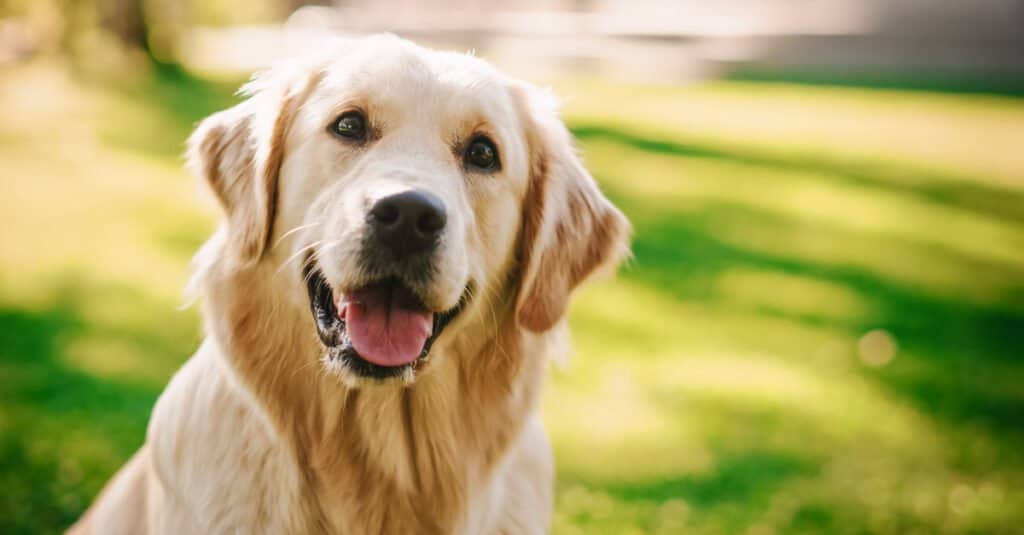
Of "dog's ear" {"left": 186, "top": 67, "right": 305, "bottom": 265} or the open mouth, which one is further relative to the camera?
"dog's ear" {"left": 186, "top": 67, "right": 305, "bottom": 265}

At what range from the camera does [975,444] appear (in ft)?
14.8

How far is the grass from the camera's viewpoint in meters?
4.01

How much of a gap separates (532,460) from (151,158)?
8339 mm

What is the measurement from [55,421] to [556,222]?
3.00 m

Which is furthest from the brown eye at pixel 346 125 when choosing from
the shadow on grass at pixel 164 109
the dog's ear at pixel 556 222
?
the shadow on grass at pixel 164 109

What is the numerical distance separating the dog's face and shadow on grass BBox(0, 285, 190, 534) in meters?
1.92

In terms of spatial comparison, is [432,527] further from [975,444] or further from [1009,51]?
[1009,51]

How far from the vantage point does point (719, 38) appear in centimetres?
1645

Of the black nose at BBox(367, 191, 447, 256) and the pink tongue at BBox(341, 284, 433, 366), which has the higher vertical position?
the black nose at BBox(367, 191, 447, 256)

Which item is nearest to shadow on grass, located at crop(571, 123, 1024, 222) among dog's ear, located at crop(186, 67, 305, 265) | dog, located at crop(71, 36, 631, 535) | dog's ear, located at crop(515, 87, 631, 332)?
dog's ear, located at crop(515, 87, 631, 332)

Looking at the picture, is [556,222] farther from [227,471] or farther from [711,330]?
[711,330]

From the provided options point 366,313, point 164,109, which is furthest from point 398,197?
point 164,109

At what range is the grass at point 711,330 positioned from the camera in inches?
158

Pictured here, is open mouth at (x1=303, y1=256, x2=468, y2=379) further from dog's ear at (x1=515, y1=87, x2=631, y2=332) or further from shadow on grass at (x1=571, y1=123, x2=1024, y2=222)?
shadow on grass at (x1=571, y1=123, x2=1024, y2=222)
